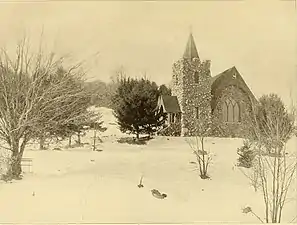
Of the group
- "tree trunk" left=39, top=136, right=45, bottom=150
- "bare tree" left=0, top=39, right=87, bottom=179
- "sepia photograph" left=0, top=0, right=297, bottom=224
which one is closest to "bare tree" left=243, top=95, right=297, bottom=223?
"sepia photograph" left=0, top=0, right=297, bottom=224

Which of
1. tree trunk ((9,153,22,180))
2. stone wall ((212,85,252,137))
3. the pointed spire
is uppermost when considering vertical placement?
the pointed spire

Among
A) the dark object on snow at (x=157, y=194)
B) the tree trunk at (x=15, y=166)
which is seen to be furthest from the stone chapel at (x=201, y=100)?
the tree trunk at (x=15, y=166)

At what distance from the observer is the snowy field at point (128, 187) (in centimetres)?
155

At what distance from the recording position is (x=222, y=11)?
5.47ft

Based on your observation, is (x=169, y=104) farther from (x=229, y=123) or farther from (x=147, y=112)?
(x=229, y=123)

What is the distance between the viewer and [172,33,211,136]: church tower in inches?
63.6

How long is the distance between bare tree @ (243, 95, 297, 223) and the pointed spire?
33cm

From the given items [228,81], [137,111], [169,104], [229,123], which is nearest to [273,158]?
[229,123]

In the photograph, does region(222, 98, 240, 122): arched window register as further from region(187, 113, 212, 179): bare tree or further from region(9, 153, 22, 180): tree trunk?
region(9, 153, 22, 180): tree trunk

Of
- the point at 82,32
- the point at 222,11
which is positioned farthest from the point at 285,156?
the point at 82,32

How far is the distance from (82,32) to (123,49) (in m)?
0.18

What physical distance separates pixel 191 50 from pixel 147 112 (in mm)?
310

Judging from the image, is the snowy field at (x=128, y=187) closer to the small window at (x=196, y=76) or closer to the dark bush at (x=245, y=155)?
the dark bush at (x=245, y=155)

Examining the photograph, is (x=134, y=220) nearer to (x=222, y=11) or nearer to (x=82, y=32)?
(x=82, y=32)
